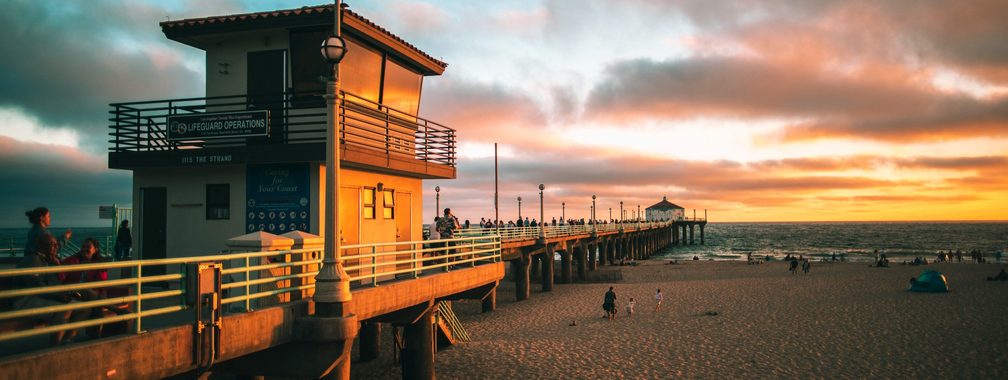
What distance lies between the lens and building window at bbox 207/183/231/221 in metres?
13.3

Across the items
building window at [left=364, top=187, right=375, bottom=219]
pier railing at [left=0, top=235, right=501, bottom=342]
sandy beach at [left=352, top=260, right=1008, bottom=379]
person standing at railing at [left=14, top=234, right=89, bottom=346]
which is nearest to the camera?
pier railing at [left=0, top=235, right=501, bottom=342]

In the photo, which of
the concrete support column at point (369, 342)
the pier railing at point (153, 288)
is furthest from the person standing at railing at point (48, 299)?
the concrete support column at point (369, 342)

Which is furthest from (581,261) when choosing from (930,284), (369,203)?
(369,203)

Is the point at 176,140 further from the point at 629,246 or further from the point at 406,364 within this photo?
the point at 629,246

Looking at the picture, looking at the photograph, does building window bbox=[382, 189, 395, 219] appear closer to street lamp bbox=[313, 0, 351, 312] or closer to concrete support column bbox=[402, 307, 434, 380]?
concrete support column bbox=[402, 307, 434, 380]

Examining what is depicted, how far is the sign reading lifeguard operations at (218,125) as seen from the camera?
42.5 ft

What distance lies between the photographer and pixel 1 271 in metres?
4.79

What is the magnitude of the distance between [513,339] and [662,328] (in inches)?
229

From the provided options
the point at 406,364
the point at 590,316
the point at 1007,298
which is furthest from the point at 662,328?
the point at 1007,298

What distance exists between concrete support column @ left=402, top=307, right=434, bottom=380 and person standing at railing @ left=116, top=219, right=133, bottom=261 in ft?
22.5

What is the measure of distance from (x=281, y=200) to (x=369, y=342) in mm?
7076

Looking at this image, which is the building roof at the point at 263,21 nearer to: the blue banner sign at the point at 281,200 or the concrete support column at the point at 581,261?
the blue banner sign at the point at 281,200

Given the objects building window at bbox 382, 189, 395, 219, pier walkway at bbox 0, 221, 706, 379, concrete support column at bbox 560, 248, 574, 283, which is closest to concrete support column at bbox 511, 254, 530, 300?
concrete support column at bbox 560, 248, 574, 283

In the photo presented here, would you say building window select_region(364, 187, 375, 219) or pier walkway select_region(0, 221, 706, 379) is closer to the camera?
pier walkway select_region(0, 221, 706, 379)
